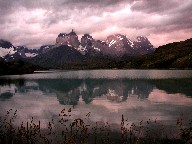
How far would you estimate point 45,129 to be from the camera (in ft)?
107

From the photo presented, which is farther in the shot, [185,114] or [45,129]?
[185,114]

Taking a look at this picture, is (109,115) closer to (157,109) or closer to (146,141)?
(157,109)

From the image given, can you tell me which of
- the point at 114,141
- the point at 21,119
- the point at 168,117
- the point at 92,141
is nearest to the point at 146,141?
the point at 114,141

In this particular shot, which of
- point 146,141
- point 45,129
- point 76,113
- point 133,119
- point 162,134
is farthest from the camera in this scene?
point 76,113

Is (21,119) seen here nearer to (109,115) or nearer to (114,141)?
(109,115)

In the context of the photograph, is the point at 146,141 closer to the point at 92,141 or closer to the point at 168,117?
the point at 92,141

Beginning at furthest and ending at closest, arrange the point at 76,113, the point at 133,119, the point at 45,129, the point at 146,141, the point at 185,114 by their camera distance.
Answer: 1. the point at 76,113
2. the point at 185,114
3. the point at 133,119
4. the point at 45,129
5. the point at 146,141

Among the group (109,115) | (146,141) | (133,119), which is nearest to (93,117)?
(109,115)

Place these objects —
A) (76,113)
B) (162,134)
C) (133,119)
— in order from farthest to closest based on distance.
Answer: (76,113) → (133,119) → (162,134)

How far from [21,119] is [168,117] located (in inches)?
835

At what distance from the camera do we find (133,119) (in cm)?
3950

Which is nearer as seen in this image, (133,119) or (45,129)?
(45,129)

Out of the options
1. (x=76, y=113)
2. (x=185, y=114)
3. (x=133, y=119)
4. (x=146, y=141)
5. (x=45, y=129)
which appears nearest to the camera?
(x=146, y=141)

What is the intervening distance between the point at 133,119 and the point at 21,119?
16160 millimetres
